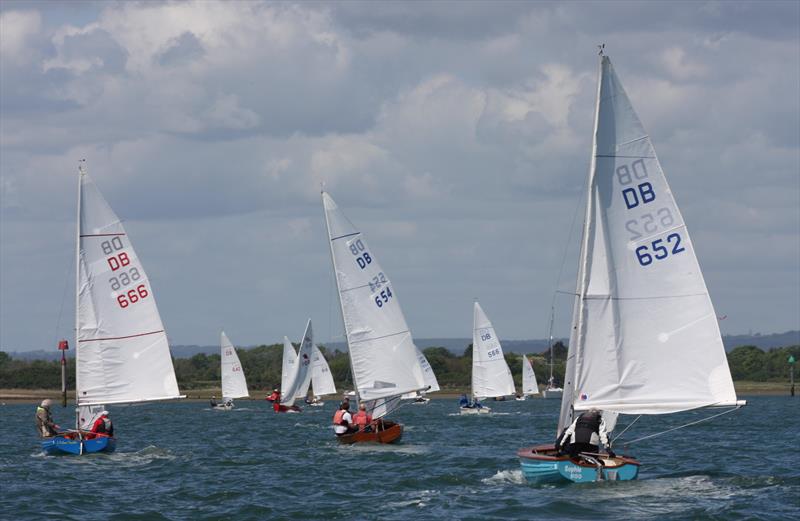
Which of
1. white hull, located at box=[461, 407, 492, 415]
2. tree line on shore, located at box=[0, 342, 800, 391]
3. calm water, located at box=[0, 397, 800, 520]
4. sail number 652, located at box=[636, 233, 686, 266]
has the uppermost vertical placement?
tree line on shore, located at box=[0, 342, 800, 391]

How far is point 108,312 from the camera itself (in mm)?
37219

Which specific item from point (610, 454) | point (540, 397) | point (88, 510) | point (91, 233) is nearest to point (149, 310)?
point (91, 233)

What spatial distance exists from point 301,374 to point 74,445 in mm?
46467

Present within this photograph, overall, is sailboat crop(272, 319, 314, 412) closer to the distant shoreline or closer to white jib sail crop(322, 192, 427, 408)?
the distant shoreline

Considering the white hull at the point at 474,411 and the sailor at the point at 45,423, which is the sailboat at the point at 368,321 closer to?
the sailor at the point at 45,423

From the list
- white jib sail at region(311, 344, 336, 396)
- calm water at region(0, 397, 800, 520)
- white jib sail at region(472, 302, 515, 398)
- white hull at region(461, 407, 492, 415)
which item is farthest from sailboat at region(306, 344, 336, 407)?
calm water at region(0, 397, 800, 520)

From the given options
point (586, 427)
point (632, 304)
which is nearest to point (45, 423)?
point (586, 427)

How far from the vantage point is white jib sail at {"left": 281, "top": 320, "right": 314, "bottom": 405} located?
264ft

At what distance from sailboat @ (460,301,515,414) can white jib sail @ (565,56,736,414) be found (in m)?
49.8

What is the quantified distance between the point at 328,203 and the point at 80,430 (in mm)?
10889

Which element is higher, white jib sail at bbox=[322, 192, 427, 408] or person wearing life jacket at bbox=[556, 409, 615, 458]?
white jib sail at bbox=[322, 192, 427, 408]

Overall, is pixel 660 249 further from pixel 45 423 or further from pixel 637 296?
pixel 45 423

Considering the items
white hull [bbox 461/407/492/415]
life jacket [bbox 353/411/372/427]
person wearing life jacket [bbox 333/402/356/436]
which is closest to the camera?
person wearing life jacket [bbox 333/402/356/436]

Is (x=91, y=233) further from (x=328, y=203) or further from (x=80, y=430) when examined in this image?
(x=328, y=203)
